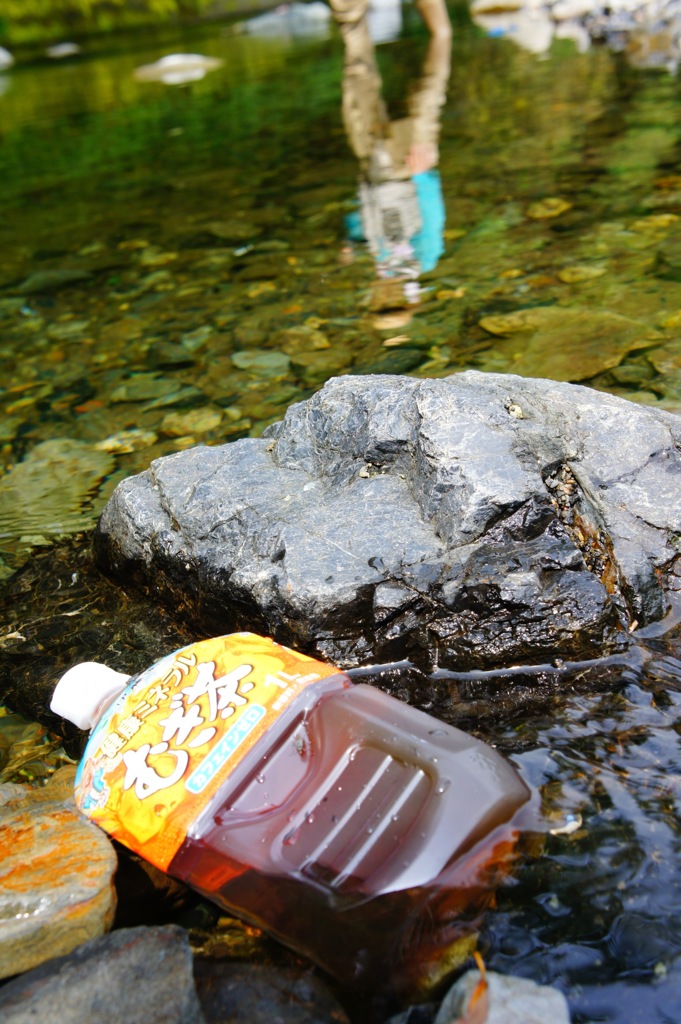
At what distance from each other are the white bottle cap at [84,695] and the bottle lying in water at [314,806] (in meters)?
0.14

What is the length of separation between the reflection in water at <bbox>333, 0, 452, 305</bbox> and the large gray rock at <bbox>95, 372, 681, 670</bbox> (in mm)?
2450

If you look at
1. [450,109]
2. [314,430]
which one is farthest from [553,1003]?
[450,109]

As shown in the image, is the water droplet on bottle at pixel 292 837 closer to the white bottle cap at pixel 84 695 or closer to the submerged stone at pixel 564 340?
the white bottle cap at pixel 84 695

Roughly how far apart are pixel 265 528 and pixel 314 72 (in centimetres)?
1395

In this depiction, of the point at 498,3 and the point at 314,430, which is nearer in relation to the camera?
the point at 314,430

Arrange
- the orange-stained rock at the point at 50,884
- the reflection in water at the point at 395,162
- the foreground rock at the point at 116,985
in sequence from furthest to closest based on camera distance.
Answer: the reflection in water at the point at 395,162 → the orange-stained rock at the point at 50,884 → the foreground rock at the point at 116,985

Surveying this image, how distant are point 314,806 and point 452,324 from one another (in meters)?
3.23

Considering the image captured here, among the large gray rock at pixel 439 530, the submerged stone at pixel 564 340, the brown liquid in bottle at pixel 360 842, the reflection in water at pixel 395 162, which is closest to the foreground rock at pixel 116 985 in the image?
the brown liquid in bottle at pixel 360 842

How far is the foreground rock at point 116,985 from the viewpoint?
1497mm

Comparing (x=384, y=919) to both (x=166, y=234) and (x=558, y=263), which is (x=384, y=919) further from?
(x=166, y=234)

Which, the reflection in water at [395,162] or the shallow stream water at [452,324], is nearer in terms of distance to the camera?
the shallow stream water at [452,324]

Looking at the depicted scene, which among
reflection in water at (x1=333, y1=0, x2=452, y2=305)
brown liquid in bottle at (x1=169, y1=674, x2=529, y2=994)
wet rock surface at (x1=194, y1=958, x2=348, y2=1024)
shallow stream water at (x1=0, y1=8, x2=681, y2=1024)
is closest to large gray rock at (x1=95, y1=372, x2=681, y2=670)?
shallow stream water at (x1=0, y1=8, x2=681, y2=1024)

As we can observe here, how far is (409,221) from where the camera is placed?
19.8 ft

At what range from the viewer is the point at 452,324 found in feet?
15.0
